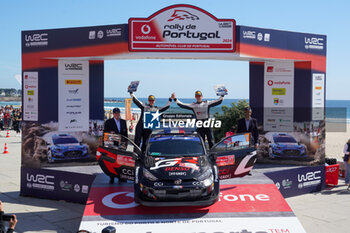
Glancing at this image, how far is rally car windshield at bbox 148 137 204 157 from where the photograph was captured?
741 centimetres

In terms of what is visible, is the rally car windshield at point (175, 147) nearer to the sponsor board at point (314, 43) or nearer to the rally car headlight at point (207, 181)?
the rally car headlight at point (207, 181)

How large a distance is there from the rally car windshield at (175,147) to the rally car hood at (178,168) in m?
0.32

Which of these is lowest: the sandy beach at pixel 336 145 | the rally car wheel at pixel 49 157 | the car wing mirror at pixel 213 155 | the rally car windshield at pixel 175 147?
the sandy beach at pixel 336 145

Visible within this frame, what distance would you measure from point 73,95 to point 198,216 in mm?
5939

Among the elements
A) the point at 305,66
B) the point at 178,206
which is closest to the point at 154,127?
the point at 178,206

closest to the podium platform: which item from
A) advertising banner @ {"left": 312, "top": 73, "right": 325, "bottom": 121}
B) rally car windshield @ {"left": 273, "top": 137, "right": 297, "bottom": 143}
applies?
rally car windshield @ {"left": 273, "top": 137, "right": 297, "bottom": 143}

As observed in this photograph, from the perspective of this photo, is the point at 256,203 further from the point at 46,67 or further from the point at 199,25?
the point at 46,67

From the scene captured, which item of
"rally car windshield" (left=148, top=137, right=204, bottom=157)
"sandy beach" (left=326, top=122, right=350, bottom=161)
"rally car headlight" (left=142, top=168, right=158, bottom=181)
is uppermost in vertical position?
"rally car windshield" (left=148, top=137, right=204, bottom=157)

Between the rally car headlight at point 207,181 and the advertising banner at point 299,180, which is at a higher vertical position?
the rally car headlight at point 207,181

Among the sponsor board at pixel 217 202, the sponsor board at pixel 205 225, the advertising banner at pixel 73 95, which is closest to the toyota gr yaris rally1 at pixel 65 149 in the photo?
the advertising banner at pixel 73 95

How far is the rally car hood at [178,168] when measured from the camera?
6479 mm

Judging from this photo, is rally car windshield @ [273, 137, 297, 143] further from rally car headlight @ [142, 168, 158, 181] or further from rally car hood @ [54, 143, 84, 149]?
rally car headlight @ [142, 168, 158, 181]

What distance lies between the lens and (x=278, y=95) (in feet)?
38.3

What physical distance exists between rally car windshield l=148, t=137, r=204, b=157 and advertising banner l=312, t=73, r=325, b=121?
5.36 metres
